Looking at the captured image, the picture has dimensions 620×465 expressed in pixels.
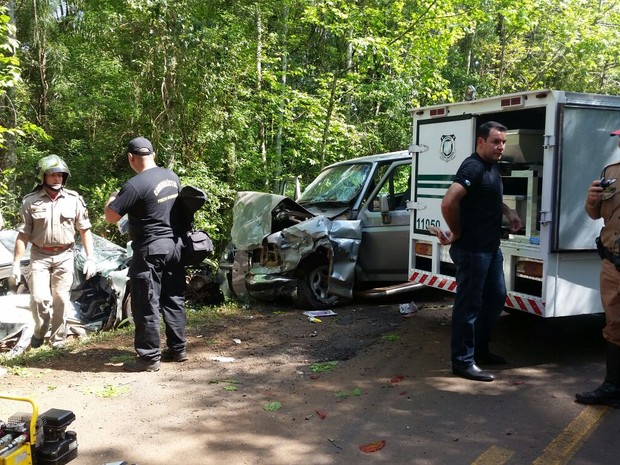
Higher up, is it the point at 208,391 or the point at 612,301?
the point at 612,301

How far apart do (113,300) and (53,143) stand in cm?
902

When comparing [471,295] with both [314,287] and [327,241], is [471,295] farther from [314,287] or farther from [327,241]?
[314,287]

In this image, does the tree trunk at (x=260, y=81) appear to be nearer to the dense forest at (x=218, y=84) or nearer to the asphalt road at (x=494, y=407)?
the dense forest at (x=218, y=84)

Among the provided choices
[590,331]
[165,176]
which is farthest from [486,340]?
[165,176]

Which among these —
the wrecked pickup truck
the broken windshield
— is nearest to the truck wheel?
the wrecked pickup truck

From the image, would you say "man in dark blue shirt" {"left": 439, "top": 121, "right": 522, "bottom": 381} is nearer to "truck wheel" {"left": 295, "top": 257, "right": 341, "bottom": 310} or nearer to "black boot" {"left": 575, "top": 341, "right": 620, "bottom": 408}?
"black boot" {"left": 575, "top": 341, "right": 620, "bottom": 408}

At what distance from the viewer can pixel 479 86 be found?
2059cm

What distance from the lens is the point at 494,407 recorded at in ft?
14.2

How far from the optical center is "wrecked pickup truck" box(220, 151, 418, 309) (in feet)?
25.3

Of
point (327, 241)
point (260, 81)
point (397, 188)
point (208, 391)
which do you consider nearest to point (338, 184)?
point (397, 188)

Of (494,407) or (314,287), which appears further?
(314,287)

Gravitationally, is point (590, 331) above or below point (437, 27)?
below

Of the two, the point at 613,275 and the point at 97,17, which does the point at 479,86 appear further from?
the point at 613,275

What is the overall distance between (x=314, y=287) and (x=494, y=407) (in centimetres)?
384
